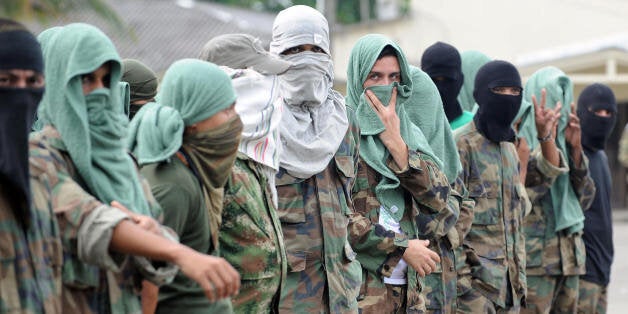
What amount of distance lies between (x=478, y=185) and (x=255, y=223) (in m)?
2.64

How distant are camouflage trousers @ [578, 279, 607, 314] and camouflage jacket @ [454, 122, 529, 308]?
1.39 m

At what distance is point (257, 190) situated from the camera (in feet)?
15.3

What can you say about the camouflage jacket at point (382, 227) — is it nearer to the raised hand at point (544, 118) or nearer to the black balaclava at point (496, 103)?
the black balaclava at point (496, 103)

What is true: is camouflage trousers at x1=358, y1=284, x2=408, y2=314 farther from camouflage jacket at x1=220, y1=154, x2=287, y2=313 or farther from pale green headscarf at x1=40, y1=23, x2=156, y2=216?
pale green headscarf at x1=40, y1=23, x2=156, y2=216

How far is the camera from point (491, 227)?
6.98m

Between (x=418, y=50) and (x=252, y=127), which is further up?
(x=252, y=127)

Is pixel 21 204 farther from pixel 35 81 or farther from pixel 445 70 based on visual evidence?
pixel 445 70

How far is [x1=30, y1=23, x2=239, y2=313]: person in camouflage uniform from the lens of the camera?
11.5 ft

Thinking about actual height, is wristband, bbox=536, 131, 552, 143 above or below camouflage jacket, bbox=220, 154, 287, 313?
below

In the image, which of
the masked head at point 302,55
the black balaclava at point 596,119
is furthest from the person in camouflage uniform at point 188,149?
the black balaclava at point 596,119

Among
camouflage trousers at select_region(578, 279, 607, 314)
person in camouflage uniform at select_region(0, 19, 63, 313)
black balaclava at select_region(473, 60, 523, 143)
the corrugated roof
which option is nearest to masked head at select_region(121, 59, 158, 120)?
person in camouflage uniform at select_region(0, 19, 63, 313)

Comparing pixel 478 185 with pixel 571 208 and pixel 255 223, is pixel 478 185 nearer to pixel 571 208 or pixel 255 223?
pixel 571 208

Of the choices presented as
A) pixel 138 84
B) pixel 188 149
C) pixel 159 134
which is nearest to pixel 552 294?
pixel 138 84

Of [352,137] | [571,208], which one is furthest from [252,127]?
[571,208]
